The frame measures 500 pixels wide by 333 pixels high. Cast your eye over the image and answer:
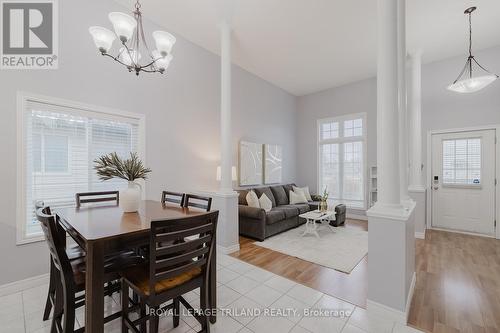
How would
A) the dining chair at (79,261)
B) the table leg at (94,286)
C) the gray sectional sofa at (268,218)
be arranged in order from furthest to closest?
the gray sectional sofa at (268,218) → the dining chair at (79,261) → the table leg at (94,286)

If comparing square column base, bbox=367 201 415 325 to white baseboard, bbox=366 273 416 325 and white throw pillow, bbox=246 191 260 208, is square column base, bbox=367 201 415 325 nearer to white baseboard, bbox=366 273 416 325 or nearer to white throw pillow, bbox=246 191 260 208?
white baseboard, bbox=366 273 416 325

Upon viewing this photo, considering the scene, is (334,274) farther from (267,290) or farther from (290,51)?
(290,51)

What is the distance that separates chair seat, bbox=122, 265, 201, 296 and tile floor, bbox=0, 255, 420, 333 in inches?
22.7

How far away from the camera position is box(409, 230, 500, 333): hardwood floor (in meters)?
1.86

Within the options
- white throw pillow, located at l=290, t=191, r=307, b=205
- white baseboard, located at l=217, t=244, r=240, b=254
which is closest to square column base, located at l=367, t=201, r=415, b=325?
white baseboard, located at l=217, t=244, r=240, b=254

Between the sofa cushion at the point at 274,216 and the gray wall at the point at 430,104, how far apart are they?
2.66 m

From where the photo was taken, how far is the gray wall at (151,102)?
7.52ft

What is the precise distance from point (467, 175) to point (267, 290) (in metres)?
4.91

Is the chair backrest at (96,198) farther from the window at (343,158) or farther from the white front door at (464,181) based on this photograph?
the white front door at (464,181)

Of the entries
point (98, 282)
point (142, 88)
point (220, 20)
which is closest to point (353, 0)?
point (220, 20)

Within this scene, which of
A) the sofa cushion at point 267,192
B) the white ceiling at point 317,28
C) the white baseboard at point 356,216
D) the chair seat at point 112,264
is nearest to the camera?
the chair seat at point 112,264

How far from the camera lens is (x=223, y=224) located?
3.40m

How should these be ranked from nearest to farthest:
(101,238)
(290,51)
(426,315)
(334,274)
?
(101,238) < (426,315) < (334,274) < (290,51)

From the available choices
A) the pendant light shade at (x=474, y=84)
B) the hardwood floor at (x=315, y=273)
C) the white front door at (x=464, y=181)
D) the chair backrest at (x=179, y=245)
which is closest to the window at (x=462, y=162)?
the white front door at (x=464, y=181)
